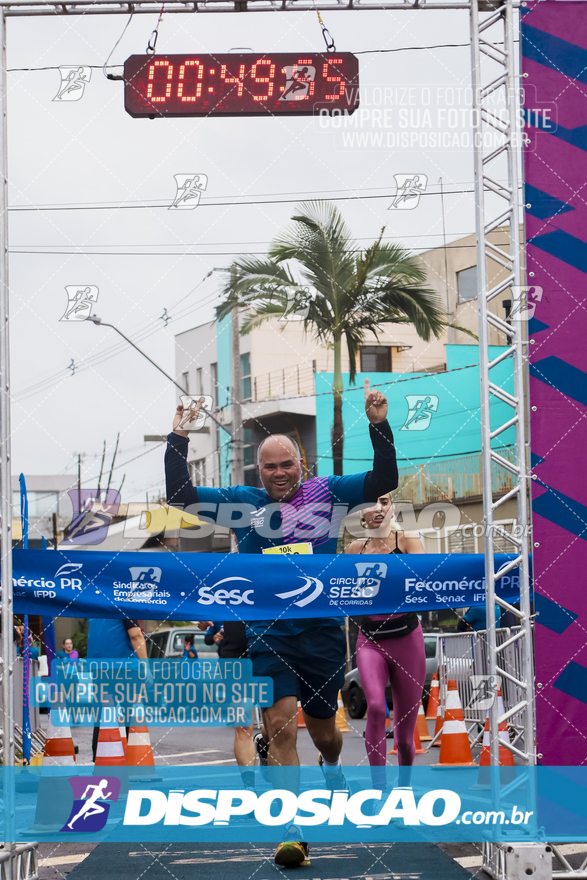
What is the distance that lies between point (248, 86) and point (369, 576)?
9.03ft

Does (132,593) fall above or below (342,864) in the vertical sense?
above

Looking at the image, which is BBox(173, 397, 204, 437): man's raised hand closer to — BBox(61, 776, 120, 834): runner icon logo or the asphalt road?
BBox(61, 776, 120, 834): runner icon logo

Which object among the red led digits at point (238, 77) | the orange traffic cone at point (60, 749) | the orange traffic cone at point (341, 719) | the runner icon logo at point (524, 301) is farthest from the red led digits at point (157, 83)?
the orange traffic cone at point (341, 719)

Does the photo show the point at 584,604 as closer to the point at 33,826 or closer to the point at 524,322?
the point at 524,322

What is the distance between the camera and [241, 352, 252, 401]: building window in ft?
59.7

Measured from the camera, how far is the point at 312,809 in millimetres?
4914

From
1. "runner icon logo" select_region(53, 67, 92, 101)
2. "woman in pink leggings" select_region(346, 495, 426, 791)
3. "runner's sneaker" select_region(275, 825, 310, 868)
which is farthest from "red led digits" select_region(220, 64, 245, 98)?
"runner's sneaker" select_region(275, 825, 310, 868)

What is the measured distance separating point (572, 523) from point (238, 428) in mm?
11518

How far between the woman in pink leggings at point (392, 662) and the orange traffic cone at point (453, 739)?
4.38 ft

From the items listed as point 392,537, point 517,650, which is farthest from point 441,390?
point 392,537

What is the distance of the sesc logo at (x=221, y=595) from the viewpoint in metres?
5.52

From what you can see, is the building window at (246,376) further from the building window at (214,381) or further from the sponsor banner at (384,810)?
the sponsor banner at (384,810)

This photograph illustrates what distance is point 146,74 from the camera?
5395 mm

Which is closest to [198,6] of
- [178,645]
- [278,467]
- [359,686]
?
[278,467]
